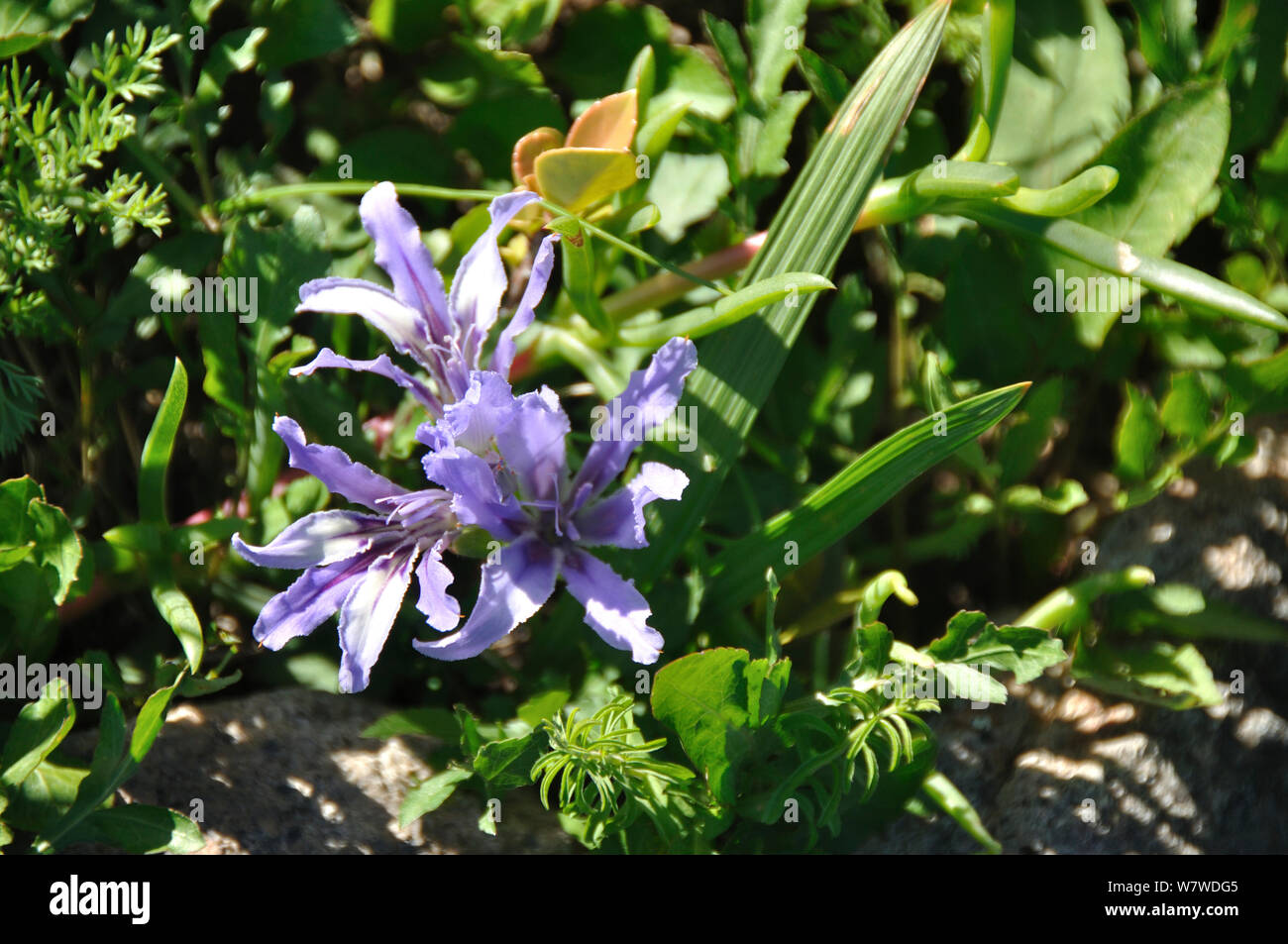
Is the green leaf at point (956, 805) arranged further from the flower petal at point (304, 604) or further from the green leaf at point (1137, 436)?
the flower petal at point (304, 604)

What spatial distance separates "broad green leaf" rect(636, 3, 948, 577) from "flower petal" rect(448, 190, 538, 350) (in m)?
0.37

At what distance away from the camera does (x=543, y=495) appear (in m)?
1.52

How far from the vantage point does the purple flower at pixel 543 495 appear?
1.37 metres

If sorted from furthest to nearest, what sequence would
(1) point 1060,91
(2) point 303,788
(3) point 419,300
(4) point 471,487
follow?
(1) point 1060,91, (2) point 303,788, (3) point 419,300, (4) point 471,487

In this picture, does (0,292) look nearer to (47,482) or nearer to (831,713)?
(47,482)

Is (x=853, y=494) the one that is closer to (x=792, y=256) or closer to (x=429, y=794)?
(x=792, y=256)

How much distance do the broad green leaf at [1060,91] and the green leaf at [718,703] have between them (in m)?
0.96

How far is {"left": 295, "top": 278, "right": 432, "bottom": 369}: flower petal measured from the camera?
1555mm

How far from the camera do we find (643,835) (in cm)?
168

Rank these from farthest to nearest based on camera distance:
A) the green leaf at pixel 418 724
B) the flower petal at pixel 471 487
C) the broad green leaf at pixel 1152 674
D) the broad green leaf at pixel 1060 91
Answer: the broad green leaf at pixel 1060 91 → the broad green leaf at pixel 1152 674 → the green leaf at pixel 418 724 → the flower petal at pixel 471 487

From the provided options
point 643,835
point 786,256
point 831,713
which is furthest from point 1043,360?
point 643,835

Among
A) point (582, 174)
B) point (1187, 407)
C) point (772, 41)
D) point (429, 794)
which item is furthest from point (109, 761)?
point (1187, 407)

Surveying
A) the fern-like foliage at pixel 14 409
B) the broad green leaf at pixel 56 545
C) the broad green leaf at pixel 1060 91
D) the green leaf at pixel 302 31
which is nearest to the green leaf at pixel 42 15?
the green leaf at pixel 302 31

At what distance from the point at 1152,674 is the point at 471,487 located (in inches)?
46.1
